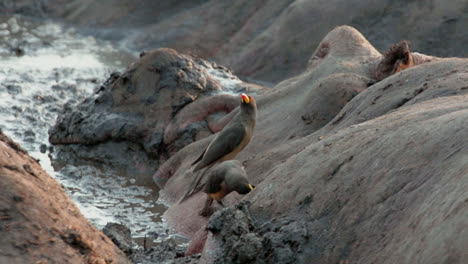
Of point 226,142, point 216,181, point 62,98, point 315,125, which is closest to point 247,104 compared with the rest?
point 226,142

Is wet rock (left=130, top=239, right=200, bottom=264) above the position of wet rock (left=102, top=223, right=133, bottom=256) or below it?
below

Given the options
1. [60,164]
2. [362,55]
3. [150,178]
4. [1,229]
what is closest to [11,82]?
[60,164]

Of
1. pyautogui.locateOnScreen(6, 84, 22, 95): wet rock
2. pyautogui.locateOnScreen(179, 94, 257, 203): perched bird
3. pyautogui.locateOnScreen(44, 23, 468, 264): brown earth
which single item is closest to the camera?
pyautogui.locateOnScreen(44, 23, 468, 264): brown earth

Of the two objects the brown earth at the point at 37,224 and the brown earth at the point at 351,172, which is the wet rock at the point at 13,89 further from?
the brown earth at the point at 37,224

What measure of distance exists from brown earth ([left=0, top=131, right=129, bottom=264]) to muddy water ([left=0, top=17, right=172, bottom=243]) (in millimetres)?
3286

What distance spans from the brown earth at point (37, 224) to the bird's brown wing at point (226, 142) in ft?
11.1

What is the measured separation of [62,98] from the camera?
13.4 metres

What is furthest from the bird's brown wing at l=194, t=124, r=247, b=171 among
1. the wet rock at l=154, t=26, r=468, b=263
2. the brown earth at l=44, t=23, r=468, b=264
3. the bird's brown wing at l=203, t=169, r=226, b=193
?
the bird's brown wing at l=203, t=169, r=226, b=193

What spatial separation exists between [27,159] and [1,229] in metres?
0.79

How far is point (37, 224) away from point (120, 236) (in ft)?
4.84

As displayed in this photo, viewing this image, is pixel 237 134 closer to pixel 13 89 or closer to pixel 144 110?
pixel 144 110

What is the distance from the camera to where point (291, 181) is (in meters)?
5.51

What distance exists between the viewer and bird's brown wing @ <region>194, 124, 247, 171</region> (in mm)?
8133

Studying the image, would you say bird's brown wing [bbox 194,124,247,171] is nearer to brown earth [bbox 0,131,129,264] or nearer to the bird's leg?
the bird's leg
